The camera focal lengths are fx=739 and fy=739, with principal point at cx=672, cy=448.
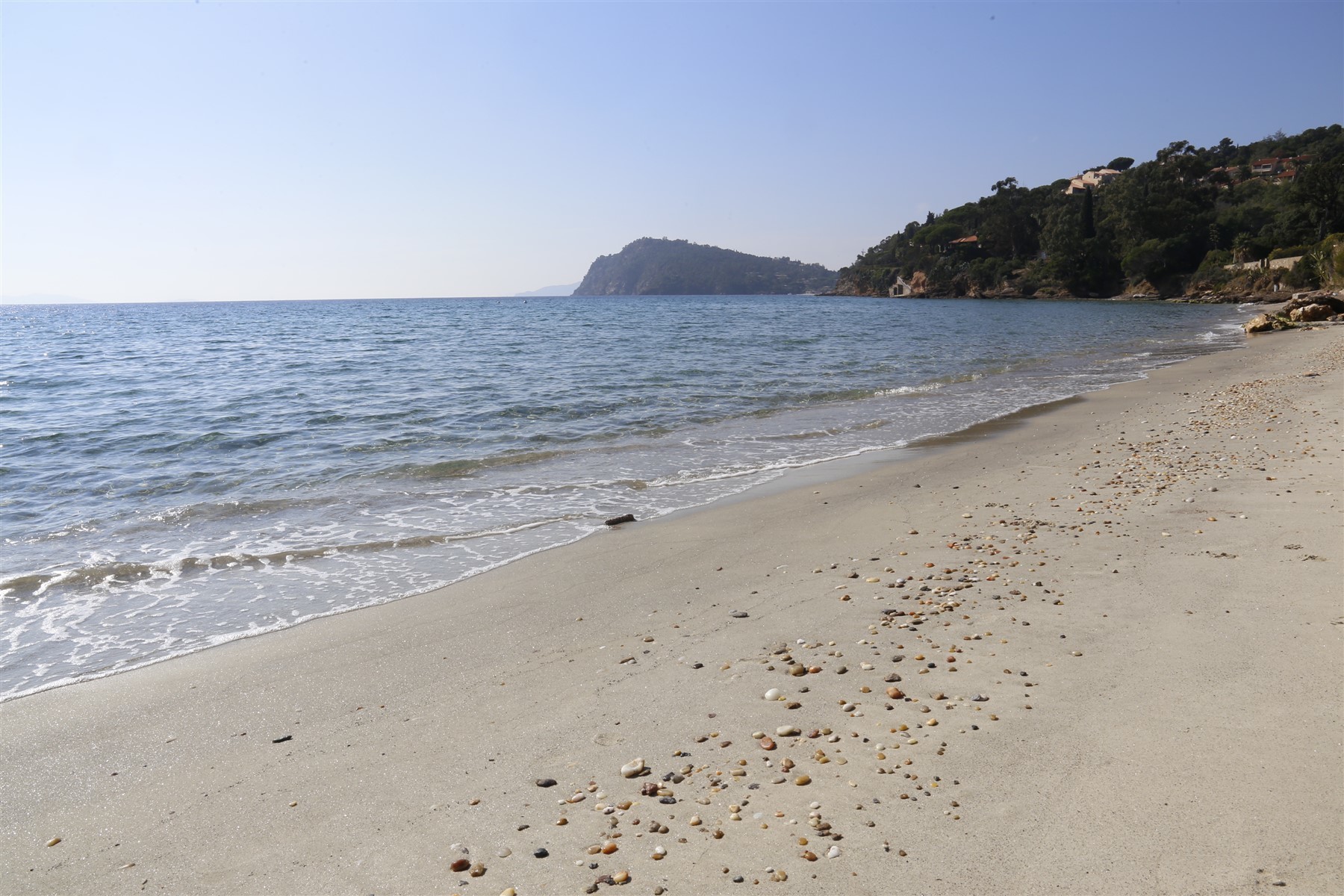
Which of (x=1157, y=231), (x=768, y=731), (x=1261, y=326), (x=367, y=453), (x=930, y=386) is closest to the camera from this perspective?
(x=768, y=731)

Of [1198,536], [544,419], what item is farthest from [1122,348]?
A: [1198,536]

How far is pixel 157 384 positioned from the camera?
23547mm

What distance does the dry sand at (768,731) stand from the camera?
3135 millimetres

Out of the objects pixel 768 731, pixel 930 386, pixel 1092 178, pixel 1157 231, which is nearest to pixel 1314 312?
pixel 930 386

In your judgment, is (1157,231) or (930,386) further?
(1157,231)

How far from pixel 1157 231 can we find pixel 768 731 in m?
111

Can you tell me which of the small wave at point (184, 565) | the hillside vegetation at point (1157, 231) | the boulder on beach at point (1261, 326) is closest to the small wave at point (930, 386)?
the small wave at point (184, 565)

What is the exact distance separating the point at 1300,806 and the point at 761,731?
237 centimetres

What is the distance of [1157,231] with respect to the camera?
9306cm

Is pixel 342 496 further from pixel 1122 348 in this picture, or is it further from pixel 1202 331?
pixel 1202 331

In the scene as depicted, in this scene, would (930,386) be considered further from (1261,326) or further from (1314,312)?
(1314,312)

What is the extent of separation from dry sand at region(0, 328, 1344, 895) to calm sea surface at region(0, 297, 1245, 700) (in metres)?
1.44

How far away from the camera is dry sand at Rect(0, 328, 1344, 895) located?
10.3 feet

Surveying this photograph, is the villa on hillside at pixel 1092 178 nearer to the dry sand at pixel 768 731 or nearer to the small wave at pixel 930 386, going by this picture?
the small wave at pixel 930 386
